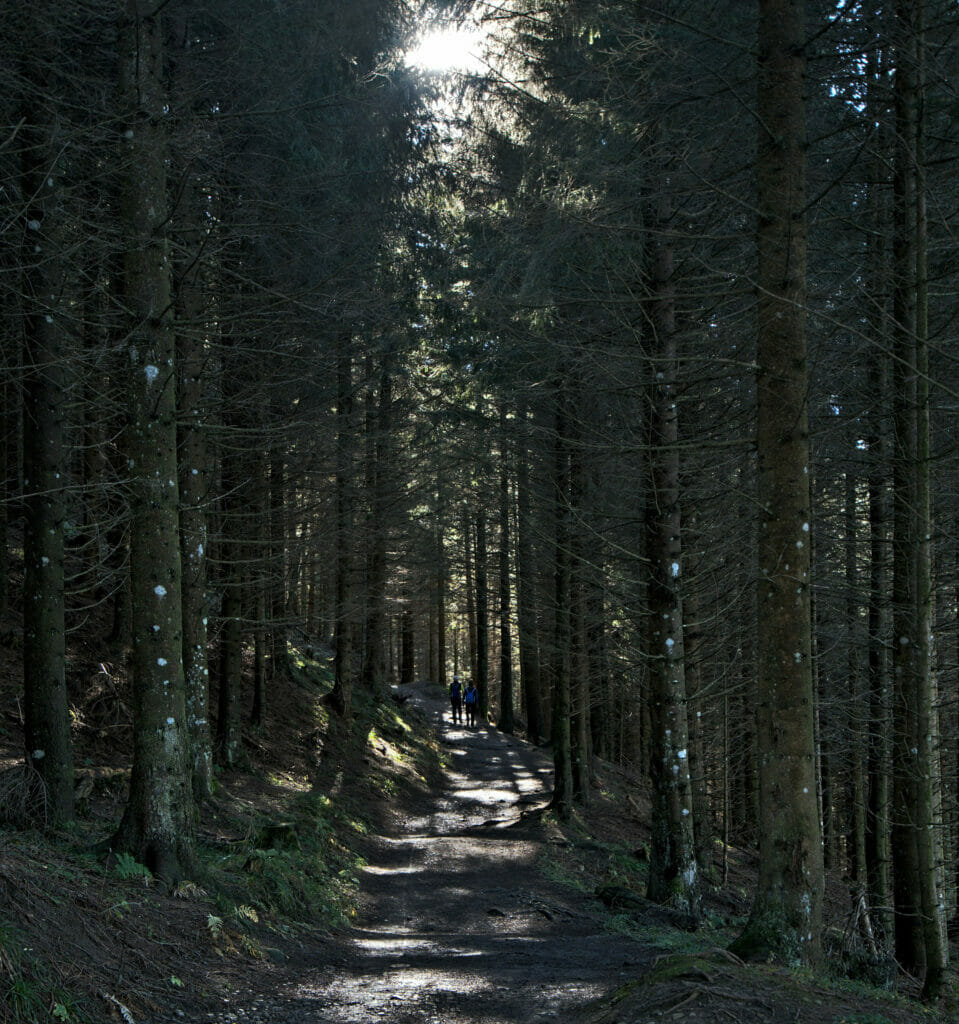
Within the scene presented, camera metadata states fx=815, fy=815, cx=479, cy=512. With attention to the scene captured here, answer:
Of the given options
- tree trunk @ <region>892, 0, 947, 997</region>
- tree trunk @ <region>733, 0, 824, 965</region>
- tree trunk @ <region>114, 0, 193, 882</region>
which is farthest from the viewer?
tree trunk @ <region>892, 0, 947, 997</region>

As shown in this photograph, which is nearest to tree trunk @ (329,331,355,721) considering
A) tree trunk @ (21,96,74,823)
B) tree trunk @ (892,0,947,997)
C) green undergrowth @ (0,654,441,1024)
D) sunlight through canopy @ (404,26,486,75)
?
green undergrowth @ (0,654,441,1024)

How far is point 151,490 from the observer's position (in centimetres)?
725

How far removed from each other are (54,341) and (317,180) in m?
4.73

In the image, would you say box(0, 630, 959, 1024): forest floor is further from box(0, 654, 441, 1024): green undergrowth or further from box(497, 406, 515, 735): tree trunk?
box(497, 406, 515, 735): tree trunk

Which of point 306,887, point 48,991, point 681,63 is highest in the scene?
point 681,63

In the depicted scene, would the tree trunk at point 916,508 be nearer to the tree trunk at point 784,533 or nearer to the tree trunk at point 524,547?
the tree trunk at point 784,533

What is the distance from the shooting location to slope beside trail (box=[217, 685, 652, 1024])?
584cm

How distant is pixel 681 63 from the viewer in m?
7.36

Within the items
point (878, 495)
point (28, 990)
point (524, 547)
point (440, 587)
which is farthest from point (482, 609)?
point (28, 990)

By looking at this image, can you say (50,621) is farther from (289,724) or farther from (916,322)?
(289,724)

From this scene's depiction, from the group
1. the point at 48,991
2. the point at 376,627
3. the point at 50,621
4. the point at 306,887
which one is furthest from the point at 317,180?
the point at 376,627

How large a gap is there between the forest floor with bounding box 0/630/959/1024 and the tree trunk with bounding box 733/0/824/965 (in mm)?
563

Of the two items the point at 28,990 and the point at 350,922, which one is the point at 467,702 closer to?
the point at 350,922

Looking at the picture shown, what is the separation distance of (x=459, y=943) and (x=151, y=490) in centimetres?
563
